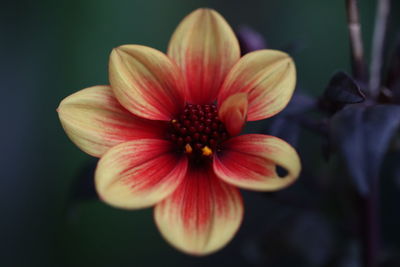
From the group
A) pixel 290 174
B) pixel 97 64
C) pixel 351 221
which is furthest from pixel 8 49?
pixel 290 174

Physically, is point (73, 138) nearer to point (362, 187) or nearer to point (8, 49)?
point (362, 187)

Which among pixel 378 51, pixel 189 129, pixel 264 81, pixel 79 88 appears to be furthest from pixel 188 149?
pixel 79 88

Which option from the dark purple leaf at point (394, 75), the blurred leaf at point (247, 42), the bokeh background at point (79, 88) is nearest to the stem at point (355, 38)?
the dark purple leaf at point (394, 75)

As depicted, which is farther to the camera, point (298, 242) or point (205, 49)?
point (298, 242)

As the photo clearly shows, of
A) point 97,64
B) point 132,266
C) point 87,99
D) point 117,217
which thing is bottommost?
point 132,266

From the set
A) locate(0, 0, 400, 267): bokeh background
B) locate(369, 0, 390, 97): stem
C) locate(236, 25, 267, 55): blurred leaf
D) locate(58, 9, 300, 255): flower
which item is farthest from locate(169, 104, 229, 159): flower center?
locate(0, 0, 400, 267): bokeh background

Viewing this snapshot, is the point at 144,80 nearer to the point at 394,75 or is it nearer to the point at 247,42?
the point at 247,42
